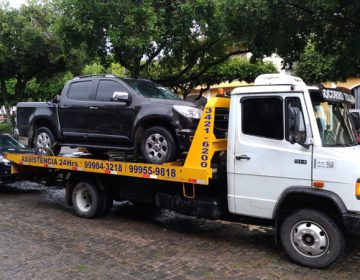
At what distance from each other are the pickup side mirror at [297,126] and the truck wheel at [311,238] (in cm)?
94

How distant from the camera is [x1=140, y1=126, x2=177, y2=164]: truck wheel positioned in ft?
23.5

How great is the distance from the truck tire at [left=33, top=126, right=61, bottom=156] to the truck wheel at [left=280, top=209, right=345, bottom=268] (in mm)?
5033

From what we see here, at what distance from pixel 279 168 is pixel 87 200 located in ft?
13.8

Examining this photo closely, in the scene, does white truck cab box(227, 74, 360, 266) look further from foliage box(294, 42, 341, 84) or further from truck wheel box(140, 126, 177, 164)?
foliage box(294, 42, 341, 84)

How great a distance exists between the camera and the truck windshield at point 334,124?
19.2 feet

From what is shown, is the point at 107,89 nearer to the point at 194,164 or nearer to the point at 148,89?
the point at 148,89

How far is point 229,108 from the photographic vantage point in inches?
262

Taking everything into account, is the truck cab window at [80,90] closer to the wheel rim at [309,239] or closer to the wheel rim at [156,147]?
the wheel rim at [156,147]

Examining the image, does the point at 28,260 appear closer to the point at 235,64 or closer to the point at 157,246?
the point at 157,246

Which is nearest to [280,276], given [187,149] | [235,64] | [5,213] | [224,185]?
[224,185]

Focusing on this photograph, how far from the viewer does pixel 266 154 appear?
6121mm

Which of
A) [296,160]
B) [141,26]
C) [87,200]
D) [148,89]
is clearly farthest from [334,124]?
[141,26]

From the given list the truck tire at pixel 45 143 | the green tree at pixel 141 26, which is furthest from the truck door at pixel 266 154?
the green tree at pixel 141 26

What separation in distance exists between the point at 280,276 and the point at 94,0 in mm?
9083
